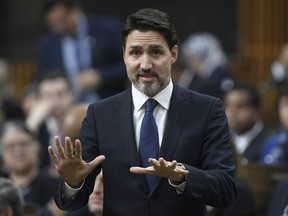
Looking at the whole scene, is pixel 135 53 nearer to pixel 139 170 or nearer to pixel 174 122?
pixel 174 122

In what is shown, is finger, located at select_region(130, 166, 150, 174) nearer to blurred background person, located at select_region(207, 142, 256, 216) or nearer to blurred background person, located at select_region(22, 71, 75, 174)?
blurred background person, located at select_region(207, 142, 256, 216)

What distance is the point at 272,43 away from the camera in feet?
43.9

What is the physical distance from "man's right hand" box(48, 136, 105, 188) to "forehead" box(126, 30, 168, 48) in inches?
21.3

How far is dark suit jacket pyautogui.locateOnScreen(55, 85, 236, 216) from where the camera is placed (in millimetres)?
4883

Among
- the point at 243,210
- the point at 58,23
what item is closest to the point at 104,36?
the point at 58,23

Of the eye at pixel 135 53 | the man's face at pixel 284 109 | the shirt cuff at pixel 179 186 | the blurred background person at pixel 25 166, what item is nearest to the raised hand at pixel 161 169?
the shirt cuff at pixel 179 186

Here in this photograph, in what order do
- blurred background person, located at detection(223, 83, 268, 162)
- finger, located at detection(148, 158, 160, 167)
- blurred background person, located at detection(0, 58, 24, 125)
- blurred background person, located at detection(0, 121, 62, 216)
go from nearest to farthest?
finger, located at detection(148, 158, 160, 167)
blurred background person, located at detection(0, 121, 62, 216)
blurred background person, located at detection(223, 83, 268, 162)
blurred background person, located at detection(0, 58, 24, 125)

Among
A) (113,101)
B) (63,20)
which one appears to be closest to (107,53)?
(63,20)

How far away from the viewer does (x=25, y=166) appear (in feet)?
26.7

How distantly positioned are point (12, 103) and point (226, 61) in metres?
3.34

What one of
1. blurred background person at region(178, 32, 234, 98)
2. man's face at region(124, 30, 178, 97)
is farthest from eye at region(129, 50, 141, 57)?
blurred background person at region(178, 32, 234, 98)

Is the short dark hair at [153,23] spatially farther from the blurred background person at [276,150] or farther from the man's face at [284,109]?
the man's face at [284,109]

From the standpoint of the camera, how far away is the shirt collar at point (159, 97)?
4.99m

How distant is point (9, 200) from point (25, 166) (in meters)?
2.29
